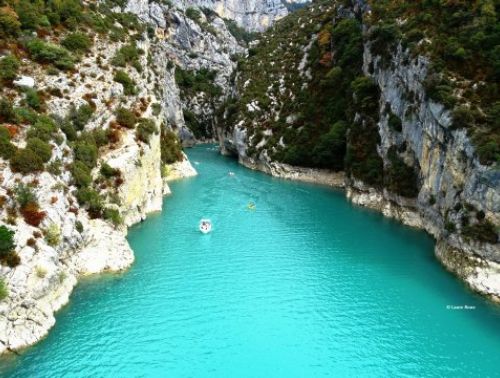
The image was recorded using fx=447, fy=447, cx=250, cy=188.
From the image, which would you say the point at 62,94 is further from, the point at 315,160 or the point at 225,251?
the point at 315,160

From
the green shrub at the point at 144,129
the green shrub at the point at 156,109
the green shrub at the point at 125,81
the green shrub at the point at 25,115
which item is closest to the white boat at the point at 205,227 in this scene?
the green shrub at the point at 144,129

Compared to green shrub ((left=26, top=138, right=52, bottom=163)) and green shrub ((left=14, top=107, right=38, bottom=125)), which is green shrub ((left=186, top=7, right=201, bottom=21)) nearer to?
→ green shrub ((left=14, top=107, right=38, bottom=125))

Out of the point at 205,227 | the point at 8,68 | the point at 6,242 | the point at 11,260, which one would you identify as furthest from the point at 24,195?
the point at 205,227

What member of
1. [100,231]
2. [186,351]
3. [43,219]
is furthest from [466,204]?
[43,219]

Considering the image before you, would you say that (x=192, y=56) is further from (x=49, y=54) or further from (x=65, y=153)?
(x=65, y=153)

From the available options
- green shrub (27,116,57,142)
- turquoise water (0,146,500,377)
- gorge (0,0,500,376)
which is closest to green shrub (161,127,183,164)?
gorge (0,0,500,376)
